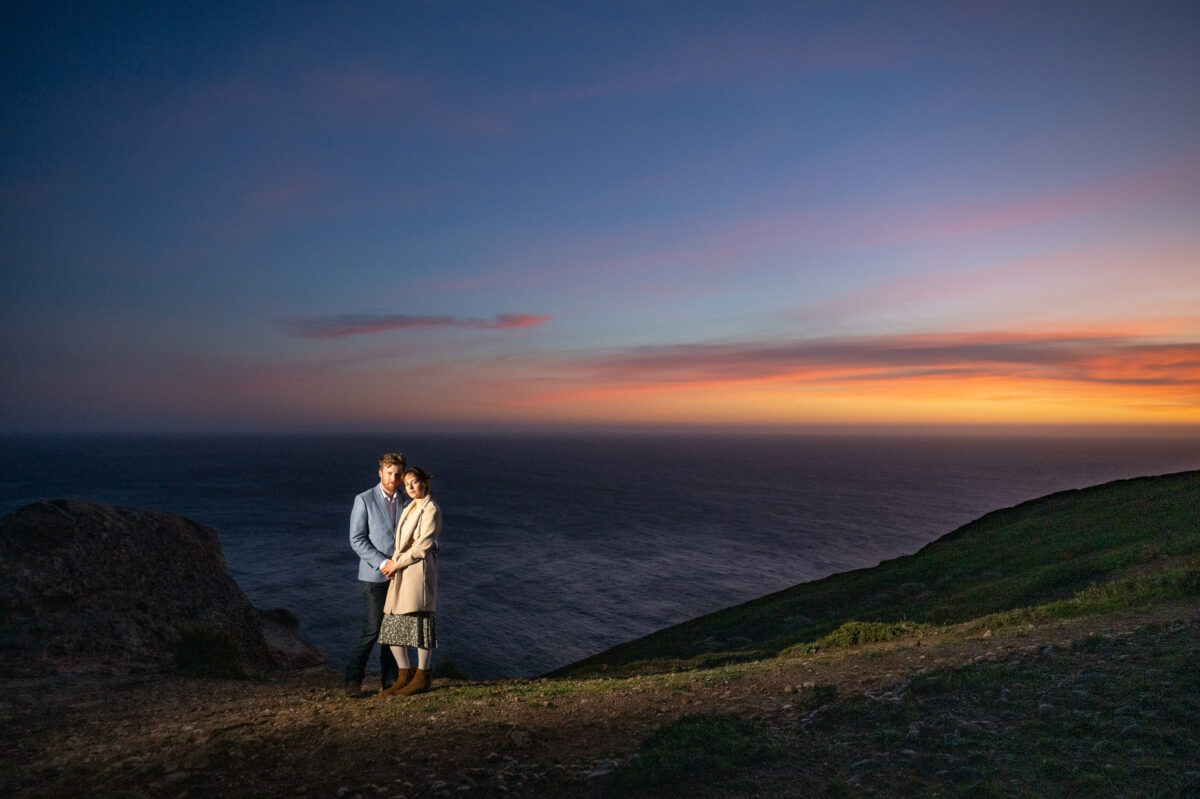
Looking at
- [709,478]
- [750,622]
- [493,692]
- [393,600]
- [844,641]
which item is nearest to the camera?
[393,600]

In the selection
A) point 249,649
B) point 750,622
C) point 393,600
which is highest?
point 393,600

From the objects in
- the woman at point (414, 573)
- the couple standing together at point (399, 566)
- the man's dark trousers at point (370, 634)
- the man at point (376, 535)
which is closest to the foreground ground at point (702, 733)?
the man's dark trousers at point (370, 634)

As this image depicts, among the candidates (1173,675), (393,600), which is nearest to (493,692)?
(393,600)

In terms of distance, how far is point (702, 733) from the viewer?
7.02 meters

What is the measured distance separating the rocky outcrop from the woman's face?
278 inches

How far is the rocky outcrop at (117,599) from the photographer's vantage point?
1240 cm

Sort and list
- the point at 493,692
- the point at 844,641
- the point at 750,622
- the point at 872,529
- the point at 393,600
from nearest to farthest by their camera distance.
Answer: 1. the point at 393,600
2. the point at 493,692
3. the point at 844,641
4. the point at 750,622
5. the point at 872,529

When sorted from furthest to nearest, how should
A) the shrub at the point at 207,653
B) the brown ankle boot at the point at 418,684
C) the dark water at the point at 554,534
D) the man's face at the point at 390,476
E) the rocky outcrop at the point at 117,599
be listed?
the dark water at the point at 554,534, the rocky outcrop at the point at 117,599, the shrub at the point at 207,653, the brown ankle boot at the point at 418,684, the man's face at the point at 390,476

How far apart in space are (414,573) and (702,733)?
483 cm

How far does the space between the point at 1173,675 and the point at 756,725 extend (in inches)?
210

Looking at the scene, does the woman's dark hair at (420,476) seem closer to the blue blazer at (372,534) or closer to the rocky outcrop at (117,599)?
the blue blazer at (372,534)

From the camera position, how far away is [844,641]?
1347 centimetres

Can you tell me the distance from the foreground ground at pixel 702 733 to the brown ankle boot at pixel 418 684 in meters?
0.39

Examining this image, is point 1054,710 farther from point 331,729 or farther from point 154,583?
point 154,583
